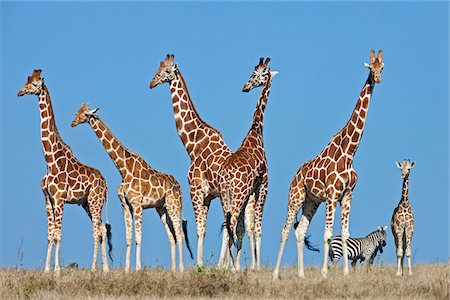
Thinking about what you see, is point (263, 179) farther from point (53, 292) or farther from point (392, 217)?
point (53, 292)

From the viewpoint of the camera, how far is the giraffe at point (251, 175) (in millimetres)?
21266

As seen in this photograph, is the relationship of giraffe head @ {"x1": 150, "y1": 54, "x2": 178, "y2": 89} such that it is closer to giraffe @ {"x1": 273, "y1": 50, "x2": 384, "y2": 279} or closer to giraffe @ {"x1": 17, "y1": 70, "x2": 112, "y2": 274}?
giraffe @ {"x1": 17, "y1": 70, "x2": 112, "y2": 274}

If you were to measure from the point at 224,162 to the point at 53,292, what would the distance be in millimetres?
5214

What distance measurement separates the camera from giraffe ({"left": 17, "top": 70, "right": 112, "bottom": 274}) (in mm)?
22469

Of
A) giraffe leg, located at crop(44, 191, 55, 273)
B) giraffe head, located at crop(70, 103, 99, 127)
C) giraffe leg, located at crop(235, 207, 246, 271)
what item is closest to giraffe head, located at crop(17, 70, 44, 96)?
giraffe head, located at crop(70, 103, 99, 127)

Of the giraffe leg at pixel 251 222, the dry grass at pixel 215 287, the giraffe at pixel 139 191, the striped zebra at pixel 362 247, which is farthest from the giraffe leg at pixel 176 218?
the striped zebra at pixel 362 247

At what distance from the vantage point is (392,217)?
22.0 meters

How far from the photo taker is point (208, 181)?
2239 cm

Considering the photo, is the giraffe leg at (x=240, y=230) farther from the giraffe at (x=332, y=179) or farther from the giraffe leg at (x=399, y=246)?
the giraffe leg at (x=399, y=246)

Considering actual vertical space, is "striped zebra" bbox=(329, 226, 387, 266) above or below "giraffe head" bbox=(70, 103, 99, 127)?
below

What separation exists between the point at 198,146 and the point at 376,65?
454 cm

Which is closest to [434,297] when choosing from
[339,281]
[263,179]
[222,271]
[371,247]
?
[339,281]

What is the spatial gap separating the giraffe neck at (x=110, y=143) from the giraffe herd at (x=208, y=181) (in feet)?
0.07

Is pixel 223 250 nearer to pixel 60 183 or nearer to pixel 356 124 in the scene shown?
pixel 356 124
